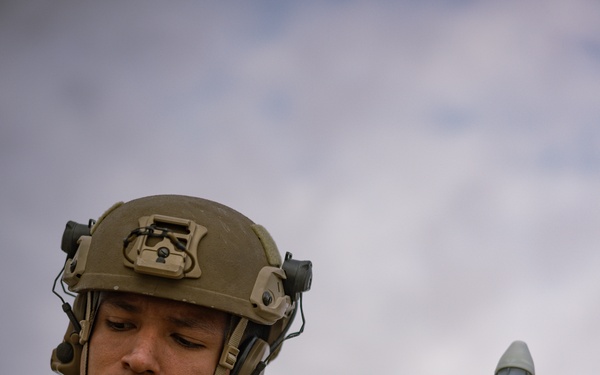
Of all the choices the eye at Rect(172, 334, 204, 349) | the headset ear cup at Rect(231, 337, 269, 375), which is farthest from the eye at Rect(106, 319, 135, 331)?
the headset ear cup at Rect(231, 337, 269, 375)

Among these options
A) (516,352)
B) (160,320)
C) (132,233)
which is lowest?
(516,352)

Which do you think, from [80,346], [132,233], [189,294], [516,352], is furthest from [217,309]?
[516,352]

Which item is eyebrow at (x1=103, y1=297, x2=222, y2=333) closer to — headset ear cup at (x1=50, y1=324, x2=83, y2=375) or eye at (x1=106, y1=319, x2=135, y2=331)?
eye at (x1=106, y1=319, x2=135, y2=331)

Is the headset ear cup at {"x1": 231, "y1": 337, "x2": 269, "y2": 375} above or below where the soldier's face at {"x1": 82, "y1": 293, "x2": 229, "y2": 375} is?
below

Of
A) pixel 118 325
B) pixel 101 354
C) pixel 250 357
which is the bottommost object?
pixel 250 357

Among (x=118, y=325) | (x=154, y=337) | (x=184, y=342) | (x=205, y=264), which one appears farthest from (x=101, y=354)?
(x=205, y=264)

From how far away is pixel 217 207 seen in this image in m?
5.55

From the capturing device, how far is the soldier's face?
192 inches

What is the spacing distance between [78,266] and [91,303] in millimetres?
251

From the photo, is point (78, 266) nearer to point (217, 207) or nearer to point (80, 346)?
point (80, 346)

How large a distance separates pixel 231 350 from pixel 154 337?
0.42m

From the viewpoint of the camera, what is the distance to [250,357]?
17.1 feet

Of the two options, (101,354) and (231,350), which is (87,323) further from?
(231,350)

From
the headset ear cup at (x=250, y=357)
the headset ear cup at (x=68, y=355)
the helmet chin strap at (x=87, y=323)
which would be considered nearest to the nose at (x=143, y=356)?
the helmet chin strap at (x=87, y=323)
